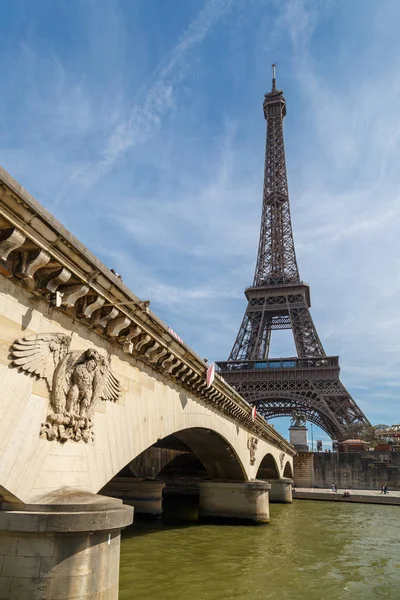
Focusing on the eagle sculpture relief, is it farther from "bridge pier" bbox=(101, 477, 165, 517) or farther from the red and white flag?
"bridge pier" bbox=(101, 477, 165, 517)

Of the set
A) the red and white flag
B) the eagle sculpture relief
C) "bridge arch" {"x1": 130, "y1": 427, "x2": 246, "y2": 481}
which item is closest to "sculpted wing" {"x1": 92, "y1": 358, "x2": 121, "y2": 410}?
the eagle sculpture relief

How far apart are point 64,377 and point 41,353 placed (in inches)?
26.3

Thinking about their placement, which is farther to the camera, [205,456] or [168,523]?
[205,456]

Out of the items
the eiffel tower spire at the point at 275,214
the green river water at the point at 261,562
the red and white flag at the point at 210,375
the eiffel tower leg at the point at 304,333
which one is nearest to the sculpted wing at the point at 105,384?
the green river water at the point at 261,562

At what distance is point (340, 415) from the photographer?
216 feet

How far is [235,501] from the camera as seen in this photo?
2578 cm

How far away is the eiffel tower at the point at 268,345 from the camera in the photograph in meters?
66.4

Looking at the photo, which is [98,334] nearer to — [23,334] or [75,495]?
[23,334]

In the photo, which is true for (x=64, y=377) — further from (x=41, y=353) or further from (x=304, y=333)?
(x=304, y=333)

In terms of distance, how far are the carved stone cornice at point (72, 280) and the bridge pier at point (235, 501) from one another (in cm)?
1482

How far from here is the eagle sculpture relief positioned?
7660 mm

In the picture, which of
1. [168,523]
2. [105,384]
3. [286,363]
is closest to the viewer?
[105,384]

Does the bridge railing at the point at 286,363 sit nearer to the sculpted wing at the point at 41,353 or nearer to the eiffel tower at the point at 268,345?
the eiffel tower at the point at 268,345

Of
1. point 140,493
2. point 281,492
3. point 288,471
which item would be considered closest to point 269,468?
point 281,492
